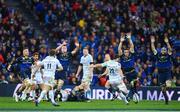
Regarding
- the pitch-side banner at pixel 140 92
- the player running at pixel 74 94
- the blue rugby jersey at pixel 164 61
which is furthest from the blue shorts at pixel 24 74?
the blue rugby jersey at pixel 164 61

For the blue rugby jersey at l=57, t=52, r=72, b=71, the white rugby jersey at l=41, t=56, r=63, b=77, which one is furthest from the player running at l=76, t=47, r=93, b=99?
the white rugby jersey at l=41, t=56, r=63, b=77

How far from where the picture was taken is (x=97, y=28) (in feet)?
127

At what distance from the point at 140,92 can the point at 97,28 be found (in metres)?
6.08

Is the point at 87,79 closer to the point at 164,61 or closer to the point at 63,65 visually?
the point at 63,65

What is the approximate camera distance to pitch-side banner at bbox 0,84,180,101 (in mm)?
33944

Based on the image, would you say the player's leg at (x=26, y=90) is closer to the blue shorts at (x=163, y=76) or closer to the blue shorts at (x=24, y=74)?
the blue shorts at (x=24, y=74)

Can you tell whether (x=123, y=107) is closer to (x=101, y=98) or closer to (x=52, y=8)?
(x=101, y=98)

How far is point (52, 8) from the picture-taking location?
39188 millimetres

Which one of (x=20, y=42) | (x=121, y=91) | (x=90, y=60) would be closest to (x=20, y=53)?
(x=20, y=42)

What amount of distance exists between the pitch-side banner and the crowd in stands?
483mm

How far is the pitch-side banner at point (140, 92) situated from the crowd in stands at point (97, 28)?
0.48 meters

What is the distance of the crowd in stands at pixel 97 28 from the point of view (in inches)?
1399

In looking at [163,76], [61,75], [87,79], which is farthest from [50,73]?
[163,76]

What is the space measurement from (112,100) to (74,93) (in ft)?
7.31
